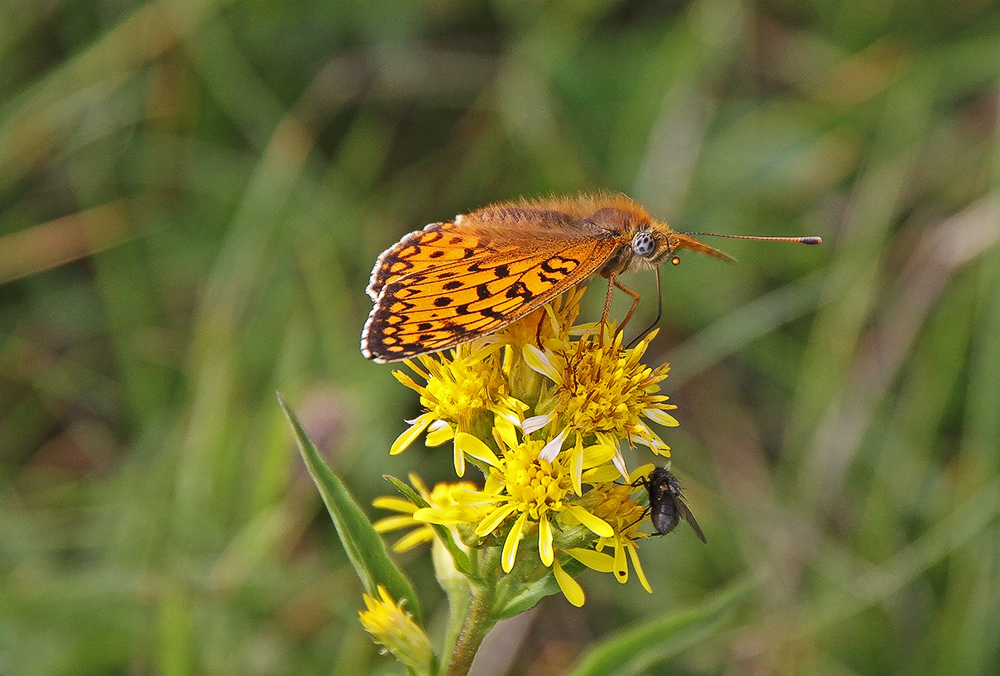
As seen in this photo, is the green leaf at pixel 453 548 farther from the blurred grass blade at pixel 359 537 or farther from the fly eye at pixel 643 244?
the fly eye at pixel 643 244

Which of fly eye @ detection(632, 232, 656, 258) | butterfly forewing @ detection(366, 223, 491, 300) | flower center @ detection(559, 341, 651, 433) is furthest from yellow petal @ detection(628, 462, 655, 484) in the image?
butterfly forewing @ detection(366, 223, 491, 300)

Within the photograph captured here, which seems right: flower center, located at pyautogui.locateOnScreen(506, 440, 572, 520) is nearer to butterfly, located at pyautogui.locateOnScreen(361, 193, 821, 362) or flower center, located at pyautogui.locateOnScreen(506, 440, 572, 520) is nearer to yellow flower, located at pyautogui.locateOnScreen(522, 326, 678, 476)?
yellow flower, located at pyautogui.locateOnScreen(522, 326, 678, 476)

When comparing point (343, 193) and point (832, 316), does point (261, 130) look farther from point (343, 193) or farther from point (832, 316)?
point (832, 316)

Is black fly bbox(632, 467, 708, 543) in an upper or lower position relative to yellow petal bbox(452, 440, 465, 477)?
lower

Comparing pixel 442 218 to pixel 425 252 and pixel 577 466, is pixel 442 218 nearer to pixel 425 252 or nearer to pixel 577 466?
pixel 425 252

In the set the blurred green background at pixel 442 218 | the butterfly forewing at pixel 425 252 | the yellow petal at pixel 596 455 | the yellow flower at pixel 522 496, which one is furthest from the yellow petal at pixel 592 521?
the blurred green background at pixel 442 218

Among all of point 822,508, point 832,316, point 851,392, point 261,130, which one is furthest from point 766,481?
point 261,130

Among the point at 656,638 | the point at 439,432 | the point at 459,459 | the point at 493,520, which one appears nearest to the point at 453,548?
the point at 493,520
